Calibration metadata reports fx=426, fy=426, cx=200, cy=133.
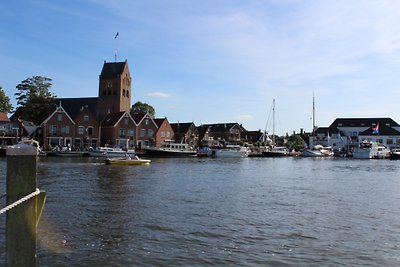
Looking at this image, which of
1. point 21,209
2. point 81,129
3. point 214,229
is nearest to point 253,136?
point 81,129

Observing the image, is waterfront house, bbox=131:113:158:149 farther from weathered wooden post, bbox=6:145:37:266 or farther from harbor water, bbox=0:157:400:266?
weathered wooden post, bbox=6:145:37:266

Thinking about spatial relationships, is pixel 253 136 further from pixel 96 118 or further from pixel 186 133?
pixel 96 118

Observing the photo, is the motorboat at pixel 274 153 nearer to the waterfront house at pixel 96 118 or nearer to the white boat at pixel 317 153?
the white boat at pixel 317 153

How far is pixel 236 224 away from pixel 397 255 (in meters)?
6.37

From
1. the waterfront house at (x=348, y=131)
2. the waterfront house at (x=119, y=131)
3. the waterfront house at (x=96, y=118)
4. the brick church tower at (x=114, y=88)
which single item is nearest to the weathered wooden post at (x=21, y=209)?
the waterfront house at (x=96, y=118)

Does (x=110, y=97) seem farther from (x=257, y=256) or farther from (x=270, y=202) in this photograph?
(x=257, y=256)

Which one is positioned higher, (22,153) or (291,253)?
(22,153)

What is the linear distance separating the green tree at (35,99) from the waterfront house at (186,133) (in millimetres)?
35206

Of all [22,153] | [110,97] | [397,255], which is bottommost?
[397,255]

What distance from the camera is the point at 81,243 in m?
14.3

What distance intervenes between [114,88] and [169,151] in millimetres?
29596

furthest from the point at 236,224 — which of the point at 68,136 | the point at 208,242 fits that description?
the point at 68,136

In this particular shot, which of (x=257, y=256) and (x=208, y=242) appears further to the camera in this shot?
(x=208, y=242)

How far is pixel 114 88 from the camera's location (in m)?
116
